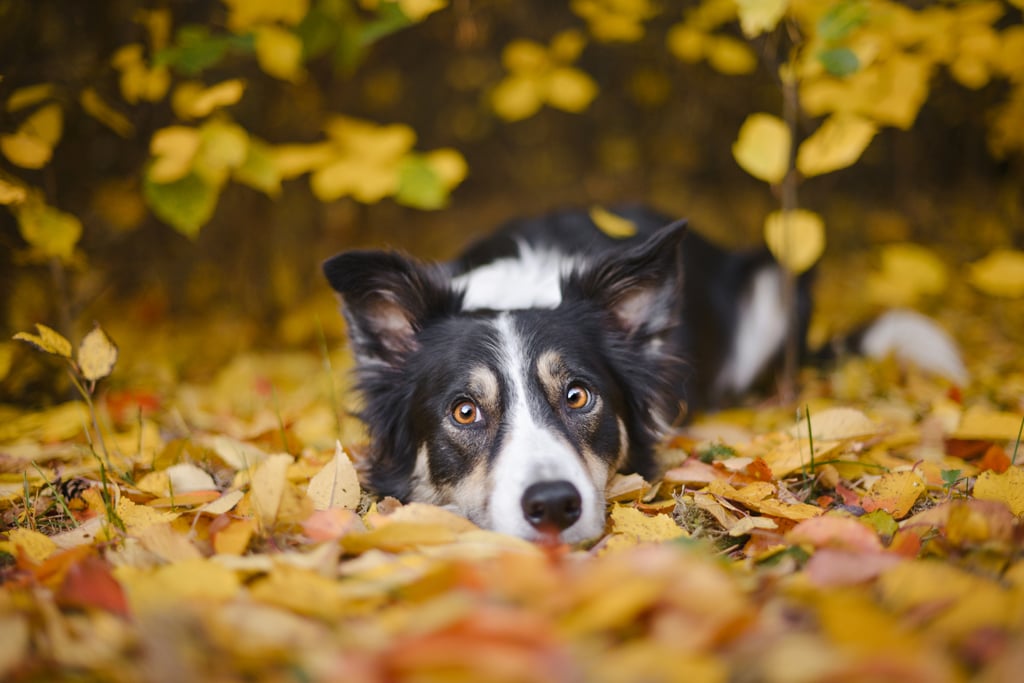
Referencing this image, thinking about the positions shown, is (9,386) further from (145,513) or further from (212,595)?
(212,595)

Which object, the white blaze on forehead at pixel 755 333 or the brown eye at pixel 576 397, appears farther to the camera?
the white blaze on forehead at pixel 755 333

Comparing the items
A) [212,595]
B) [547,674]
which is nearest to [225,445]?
[212,595]

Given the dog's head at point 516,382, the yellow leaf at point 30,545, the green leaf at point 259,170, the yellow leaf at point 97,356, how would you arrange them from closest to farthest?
the yellow leaf at point 30,545, the dog's head at point 516,382, the yellow leaf at point 97,356, the green leaf at point 259,170

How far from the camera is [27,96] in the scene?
10.5ft

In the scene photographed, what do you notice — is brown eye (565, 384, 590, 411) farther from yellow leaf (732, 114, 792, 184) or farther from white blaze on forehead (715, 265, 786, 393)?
white blaze on forehead (715, 265, 786, 393)

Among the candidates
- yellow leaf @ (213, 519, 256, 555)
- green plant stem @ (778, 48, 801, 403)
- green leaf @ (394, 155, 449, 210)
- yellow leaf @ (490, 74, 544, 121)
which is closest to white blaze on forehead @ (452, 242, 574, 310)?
green leaf @ (394, 155, 449, 210)

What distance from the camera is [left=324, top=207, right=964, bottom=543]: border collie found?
2.50 meters

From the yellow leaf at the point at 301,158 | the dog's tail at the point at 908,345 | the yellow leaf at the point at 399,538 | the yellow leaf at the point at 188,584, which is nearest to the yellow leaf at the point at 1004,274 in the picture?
the dog's tail at the point at 908,345

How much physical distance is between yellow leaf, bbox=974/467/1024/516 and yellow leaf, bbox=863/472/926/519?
0.54 feet

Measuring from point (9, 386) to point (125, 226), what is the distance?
1.44 meters

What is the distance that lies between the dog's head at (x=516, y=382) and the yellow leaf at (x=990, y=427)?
3.88 ft

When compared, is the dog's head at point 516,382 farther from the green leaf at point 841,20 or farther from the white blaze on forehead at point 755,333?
the white blaze on forehead at point 755,333

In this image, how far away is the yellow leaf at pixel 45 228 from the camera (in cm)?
323

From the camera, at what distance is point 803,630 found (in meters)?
1.43
